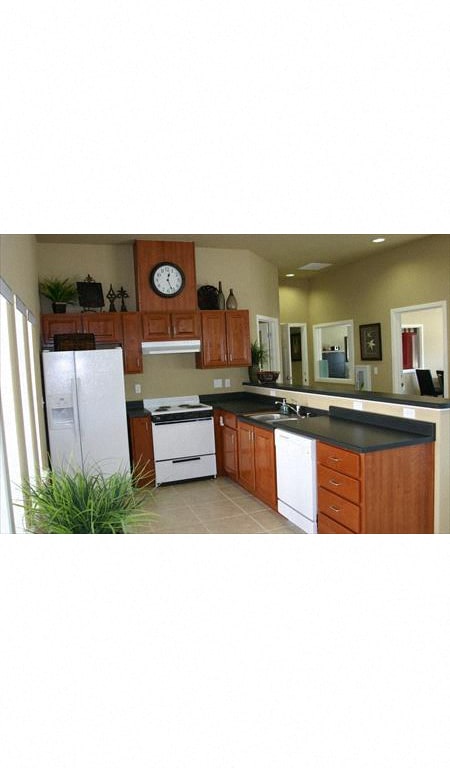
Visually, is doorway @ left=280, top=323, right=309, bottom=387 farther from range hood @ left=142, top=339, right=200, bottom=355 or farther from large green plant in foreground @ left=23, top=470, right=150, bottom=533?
large green plant in foreground @ left=23, top=470, right=150, bottom=533

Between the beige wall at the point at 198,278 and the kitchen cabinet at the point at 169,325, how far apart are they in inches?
16.7

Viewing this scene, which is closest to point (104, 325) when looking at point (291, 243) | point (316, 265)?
point (291, 243)

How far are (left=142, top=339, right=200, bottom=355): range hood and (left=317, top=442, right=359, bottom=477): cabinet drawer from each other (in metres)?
2.38

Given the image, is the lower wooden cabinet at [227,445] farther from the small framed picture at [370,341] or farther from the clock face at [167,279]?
the small framed picture at [370,341]

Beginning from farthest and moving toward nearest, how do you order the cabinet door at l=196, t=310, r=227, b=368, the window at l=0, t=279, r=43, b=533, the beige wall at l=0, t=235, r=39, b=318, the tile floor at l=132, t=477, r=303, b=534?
the cabinet door at l=196, t=310, r=227, b=368 < the tile floor at l=132, t=477, r=303, b=534 < the beige wall at l=0, t=235, r=39, b=318 < the window at l=0, t=279, r=43, b=533

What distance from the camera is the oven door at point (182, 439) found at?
4746mm

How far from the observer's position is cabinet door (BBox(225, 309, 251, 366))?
5.25m

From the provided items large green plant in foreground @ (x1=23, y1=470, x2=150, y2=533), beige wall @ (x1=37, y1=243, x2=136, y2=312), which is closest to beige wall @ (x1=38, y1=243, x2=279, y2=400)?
beige wall @ (x1=37, y1=243, x2=136, y2=312)

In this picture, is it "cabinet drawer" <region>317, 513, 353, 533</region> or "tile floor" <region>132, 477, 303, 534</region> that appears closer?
"cabinet drawer" <region>317, 513, 353, 533</region>

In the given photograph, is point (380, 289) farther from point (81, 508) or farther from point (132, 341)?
point (81, 508)
